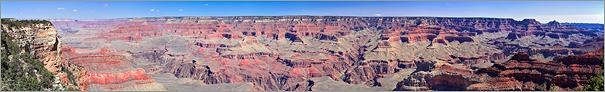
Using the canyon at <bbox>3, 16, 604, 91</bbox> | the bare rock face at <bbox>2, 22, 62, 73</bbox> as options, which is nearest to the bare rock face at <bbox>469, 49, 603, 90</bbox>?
the canyon at <bbox>3, 16, 604, 91</bbox>

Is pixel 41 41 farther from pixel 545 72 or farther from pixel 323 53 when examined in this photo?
pixel 323 53

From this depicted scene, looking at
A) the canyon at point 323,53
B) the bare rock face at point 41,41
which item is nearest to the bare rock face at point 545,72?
the canyon at point 323,53

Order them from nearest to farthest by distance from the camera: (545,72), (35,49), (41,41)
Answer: (35,49), (41,41), (545,72)

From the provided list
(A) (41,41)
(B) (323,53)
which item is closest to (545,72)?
(A) (41,41)

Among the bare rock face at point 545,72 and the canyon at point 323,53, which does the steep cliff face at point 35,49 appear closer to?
the canyon at point 323,53

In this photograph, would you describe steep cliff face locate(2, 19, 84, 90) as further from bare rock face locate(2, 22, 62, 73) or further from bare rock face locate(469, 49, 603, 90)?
bare rock face locate(469, 49, 603, 90)

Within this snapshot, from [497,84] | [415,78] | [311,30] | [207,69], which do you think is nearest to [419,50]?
[311,30]

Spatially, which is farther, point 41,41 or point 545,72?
point 545,72
